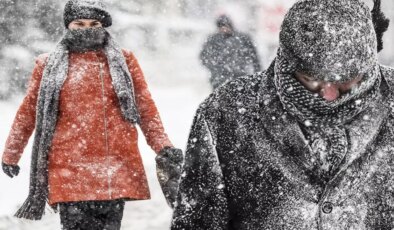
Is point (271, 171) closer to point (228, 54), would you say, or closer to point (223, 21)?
point (228, 54)

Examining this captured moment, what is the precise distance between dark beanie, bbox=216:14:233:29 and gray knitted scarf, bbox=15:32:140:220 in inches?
164

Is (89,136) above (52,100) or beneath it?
beneath

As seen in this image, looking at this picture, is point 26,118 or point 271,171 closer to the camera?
point 271,171

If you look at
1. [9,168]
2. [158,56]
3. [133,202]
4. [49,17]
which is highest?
[9,168]

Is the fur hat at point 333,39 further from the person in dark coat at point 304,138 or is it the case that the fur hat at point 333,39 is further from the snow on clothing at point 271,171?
the snow on clothing at point 271,171

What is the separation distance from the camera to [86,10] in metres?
4.63

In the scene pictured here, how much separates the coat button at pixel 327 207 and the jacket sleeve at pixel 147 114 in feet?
8.26

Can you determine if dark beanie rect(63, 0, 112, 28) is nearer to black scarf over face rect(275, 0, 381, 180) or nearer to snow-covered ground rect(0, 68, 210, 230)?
snow-covered ground rect(0, 68, 210, 230)

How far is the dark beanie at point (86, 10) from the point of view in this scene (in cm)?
462

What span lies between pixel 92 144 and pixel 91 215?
1.43ft

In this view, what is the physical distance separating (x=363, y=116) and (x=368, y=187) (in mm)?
203

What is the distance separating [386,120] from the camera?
2.14 metres

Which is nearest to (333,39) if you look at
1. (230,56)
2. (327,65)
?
(327,65)

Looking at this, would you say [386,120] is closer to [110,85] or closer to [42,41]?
[110,85]
